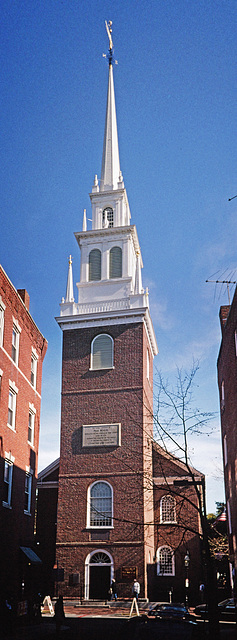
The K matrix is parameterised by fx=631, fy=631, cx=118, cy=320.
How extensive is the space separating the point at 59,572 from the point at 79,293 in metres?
18.4

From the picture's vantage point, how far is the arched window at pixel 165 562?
4056 cm

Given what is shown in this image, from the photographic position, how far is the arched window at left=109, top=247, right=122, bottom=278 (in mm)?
44781

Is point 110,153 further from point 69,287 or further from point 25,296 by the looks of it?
point 25,296

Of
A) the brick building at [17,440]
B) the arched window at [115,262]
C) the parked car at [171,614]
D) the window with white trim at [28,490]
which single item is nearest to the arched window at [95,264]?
the arched window at [115,262]

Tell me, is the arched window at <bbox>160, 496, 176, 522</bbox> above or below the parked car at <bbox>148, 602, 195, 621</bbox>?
above

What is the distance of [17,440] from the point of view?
27.1 meters

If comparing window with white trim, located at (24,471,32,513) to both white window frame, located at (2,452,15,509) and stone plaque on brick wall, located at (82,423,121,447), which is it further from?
stone plaque on brick wall, located at (82,423,121,447)

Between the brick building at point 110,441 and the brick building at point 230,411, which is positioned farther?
the brick building at point 110,441

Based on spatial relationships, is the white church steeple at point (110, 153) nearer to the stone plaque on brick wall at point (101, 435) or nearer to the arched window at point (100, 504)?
the stone plaque on brick wall at point (101, 435)

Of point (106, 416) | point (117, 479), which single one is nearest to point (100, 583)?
point (117, 479)

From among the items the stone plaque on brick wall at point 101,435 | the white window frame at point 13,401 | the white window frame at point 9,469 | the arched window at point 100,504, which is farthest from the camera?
the stone plaque on brick wall at point 101,435

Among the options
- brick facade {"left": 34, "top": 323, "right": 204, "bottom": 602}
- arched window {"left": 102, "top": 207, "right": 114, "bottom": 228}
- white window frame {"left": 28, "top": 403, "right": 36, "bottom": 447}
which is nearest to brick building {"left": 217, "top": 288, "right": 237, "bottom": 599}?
brick facade {"left": 34, "top": 323, "right": 204, "bottom": 602}

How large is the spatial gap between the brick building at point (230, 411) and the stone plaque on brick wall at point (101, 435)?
22.2ft

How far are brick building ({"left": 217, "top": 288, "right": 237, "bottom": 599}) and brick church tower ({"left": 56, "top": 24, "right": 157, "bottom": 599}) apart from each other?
4745 mm
